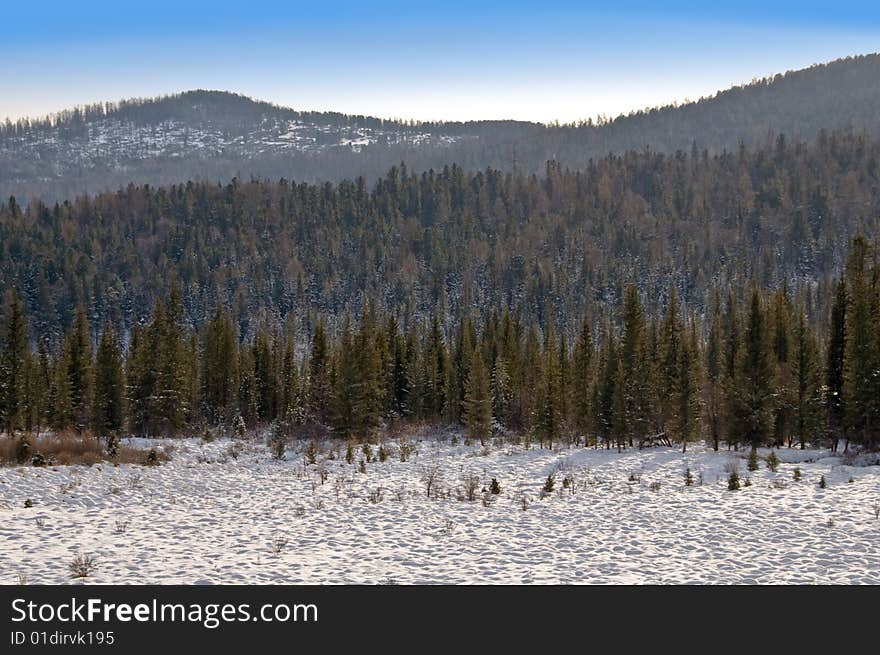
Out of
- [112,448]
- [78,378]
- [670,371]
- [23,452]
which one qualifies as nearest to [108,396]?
[78,378]

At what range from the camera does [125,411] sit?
55719 mm

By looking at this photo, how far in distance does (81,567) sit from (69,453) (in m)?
16.1

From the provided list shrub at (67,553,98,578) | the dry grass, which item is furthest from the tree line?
shrub at (67,553,98,578)

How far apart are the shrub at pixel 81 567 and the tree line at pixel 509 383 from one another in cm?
3387

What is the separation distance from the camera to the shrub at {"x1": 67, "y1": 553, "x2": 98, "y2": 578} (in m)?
11.8

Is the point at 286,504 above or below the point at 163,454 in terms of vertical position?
above

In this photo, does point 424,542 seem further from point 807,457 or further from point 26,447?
point 807,457

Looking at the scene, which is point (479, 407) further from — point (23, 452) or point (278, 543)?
point (278, 543)

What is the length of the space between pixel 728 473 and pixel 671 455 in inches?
327

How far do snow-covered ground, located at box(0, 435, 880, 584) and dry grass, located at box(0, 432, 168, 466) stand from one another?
1.81m

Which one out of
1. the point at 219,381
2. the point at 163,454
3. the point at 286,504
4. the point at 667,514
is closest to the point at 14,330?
the point at 219,381

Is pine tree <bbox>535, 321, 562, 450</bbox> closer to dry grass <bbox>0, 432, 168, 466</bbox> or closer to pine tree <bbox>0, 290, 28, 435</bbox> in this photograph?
dry grass <bbox>0, 432, 168, 466</bbox>

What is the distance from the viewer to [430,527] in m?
16.6

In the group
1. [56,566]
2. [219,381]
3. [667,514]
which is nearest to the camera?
[56,566]
